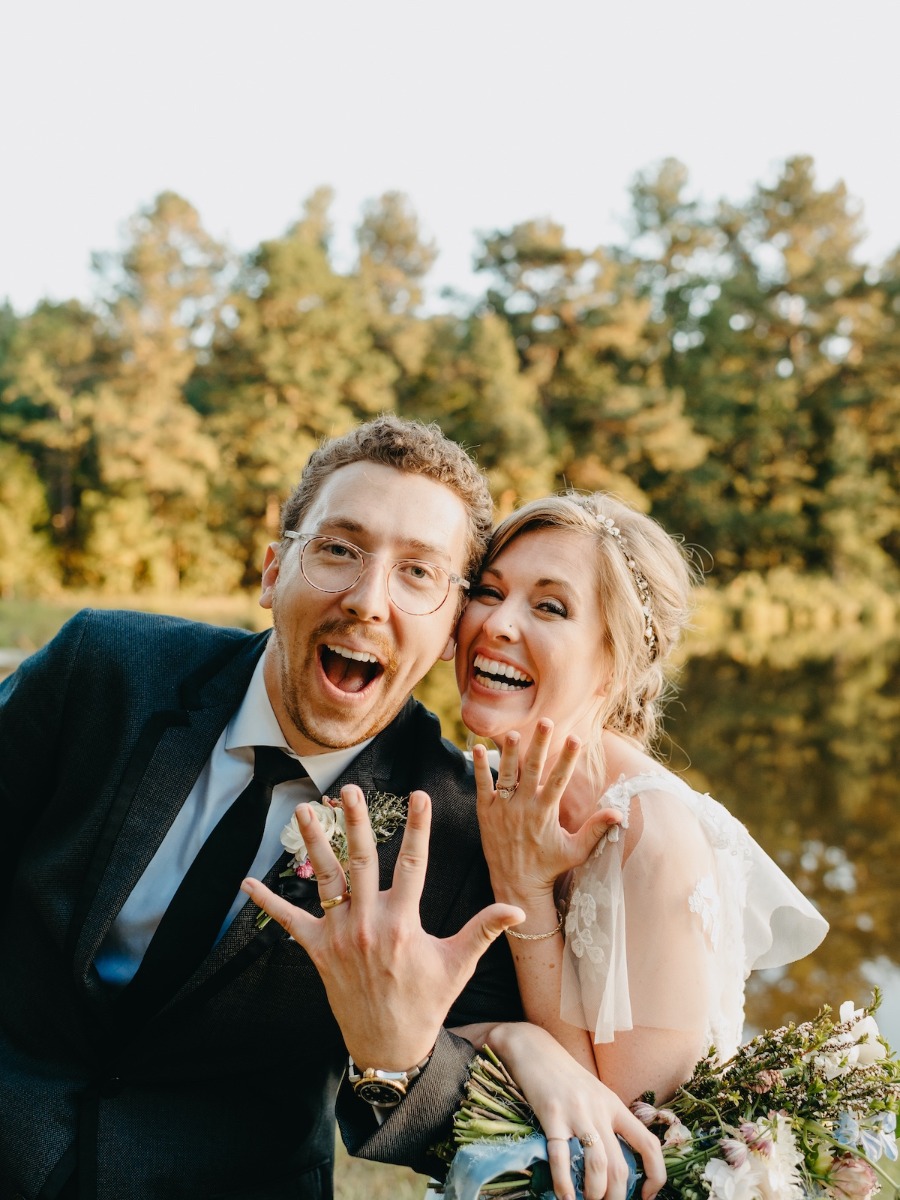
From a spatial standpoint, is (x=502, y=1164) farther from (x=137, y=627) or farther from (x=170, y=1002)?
(x=137, y=627)

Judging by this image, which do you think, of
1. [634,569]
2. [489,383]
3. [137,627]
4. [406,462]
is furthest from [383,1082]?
[489,383]

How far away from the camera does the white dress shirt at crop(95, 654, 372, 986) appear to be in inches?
91.1

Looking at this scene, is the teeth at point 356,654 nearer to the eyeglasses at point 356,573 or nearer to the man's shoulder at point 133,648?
the eyeglasses at point 356,573

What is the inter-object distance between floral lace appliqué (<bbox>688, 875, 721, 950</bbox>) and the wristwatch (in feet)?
2.47

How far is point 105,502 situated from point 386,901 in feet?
96.6

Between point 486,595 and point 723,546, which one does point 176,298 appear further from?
point 486,595

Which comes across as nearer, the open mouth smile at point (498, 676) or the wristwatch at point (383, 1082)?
the wristwatch at point (383, 1082)

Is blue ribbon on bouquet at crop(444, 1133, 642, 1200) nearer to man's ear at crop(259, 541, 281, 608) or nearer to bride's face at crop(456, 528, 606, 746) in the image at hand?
bride's face at crop(456, 528, 606, 746)

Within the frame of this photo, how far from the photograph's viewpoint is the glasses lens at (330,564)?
245cm

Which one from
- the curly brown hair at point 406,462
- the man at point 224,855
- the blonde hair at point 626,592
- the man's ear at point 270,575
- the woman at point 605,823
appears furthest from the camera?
the blonde hair at point 626,592

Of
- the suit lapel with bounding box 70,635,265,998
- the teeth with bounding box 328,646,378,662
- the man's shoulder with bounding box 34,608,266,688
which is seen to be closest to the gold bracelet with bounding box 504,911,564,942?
the teeth with bounding box 328,646,378,662

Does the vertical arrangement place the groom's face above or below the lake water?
above

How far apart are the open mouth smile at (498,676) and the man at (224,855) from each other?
152 millimetres

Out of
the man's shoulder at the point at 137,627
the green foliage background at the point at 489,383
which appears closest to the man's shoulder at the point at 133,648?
the man's shoulder at the point at 137,627
